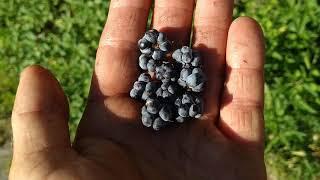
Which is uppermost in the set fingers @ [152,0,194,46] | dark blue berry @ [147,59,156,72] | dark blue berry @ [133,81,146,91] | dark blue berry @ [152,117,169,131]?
fingers @ [152,0,194,46]

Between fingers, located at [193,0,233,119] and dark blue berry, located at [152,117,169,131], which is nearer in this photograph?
dark blue berry, located at [152,117,169,131]

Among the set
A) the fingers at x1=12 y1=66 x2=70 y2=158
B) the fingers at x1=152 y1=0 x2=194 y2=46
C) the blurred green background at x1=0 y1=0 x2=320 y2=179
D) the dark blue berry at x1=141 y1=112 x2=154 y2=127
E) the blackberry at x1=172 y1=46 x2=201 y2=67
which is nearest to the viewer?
the fingers at x1=12 y1=66 x2=70 y2=158

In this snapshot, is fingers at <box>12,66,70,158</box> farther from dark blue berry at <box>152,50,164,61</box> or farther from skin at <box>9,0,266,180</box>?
dark blue berry at <box>152,50,164,61</box>

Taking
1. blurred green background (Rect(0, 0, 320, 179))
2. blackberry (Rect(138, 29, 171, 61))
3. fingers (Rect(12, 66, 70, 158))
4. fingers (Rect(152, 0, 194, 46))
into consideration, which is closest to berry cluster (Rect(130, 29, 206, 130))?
blackberry (Rect(138, 29, 171, 61))

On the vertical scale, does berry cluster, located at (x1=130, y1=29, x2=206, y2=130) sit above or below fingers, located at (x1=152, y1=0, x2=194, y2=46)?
below

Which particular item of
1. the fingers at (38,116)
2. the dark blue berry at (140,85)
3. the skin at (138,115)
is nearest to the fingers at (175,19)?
the skin at (138,115)

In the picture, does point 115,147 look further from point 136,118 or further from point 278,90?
point 278,90

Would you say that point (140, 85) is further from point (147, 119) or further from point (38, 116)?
point (38, 116)
